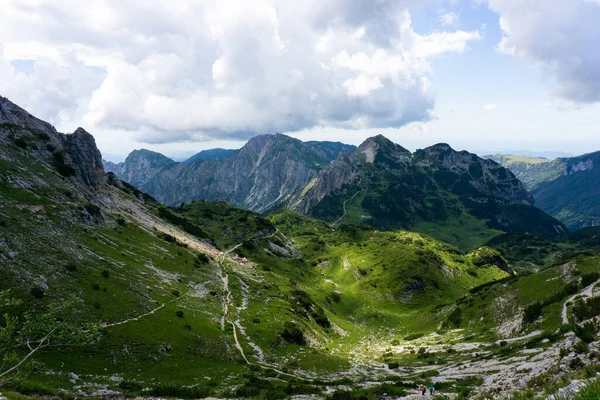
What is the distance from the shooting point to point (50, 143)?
119m

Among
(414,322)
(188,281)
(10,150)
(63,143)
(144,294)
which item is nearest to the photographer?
(144,294)

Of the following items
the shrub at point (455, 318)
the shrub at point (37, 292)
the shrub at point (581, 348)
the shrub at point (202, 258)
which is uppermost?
the shrub at point (581, 348)

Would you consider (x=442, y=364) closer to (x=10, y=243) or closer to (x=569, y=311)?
(x=569, y=311)

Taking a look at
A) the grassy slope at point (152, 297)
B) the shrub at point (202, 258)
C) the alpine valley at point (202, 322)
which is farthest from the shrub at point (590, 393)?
the shrub at point (202, 258)

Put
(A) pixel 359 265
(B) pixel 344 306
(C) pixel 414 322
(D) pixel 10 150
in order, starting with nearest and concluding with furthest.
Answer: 1. (D) pixel 10 150
2. (C) pixel 414 322
3. (B) pixel 344 306
4. (A) pixel 359 265

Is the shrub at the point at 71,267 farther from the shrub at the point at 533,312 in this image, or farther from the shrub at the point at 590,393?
the shrub at the point at 533,312

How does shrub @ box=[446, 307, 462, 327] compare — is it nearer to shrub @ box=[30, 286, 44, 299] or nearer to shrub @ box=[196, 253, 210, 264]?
shrub @ box=[196, 253, 210, 264]

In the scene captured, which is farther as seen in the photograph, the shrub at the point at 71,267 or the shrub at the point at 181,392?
the shrub at the point at 71,267

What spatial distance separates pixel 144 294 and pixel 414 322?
87.3 m

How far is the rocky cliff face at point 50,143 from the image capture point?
106 metres

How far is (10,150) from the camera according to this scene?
94250mm

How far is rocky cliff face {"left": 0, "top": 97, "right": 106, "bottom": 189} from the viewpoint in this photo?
10644 centimetres

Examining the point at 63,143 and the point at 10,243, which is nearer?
the point at 10,243

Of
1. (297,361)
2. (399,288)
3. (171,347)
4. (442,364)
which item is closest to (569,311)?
(442,364)
